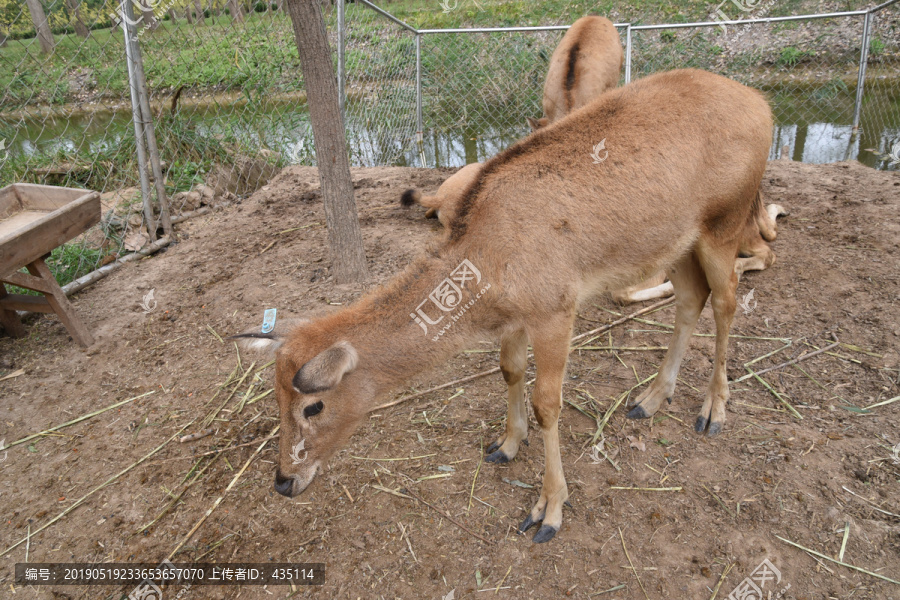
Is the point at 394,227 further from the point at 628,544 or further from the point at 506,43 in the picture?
the point at 506,43

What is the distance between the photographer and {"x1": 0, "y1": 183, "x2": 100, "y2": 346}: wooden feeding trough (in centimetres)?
453

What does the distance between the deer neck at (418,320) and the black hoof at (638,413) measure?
1.55 m

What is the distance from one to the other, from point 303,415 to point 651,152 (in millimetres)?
2620

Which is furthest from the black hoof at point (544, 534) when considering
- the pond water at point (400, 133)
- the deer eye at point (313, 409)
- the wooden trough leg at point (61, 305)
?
the pond water at point (400, 133)

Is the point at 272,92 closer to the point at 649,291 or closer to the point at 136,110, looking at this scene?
the point at 136,110

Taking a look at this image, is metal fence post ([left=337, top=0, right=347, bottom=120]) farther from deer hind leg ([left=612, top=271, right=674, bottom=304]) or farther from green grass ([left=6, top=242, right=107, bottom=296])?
deer hind leg ([left=612, top=271, right=674, bottom=304])

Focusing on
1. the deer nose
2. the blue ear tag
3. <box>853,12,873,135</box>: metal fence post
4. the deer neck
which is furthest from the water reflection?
the deer nose

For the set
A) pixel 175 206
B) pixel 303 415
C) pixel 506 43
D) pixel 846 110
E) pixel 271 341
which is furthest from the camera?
pixel 506 43

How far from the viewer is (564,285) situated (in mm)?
3221

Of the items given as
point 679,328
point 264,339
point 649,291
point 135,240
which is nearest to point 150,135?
point 135,240

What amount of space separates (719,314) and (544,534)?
2.02 m

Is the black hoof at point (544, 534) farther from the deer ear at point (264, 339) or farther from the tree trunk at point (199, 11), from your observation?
the tree trunk at point (199, 11)

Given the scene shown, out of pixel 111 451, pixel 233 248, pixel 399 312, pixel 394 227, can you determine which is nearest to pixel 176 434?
pixel 111 451

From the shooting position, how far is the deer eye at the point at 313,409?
123 inches
